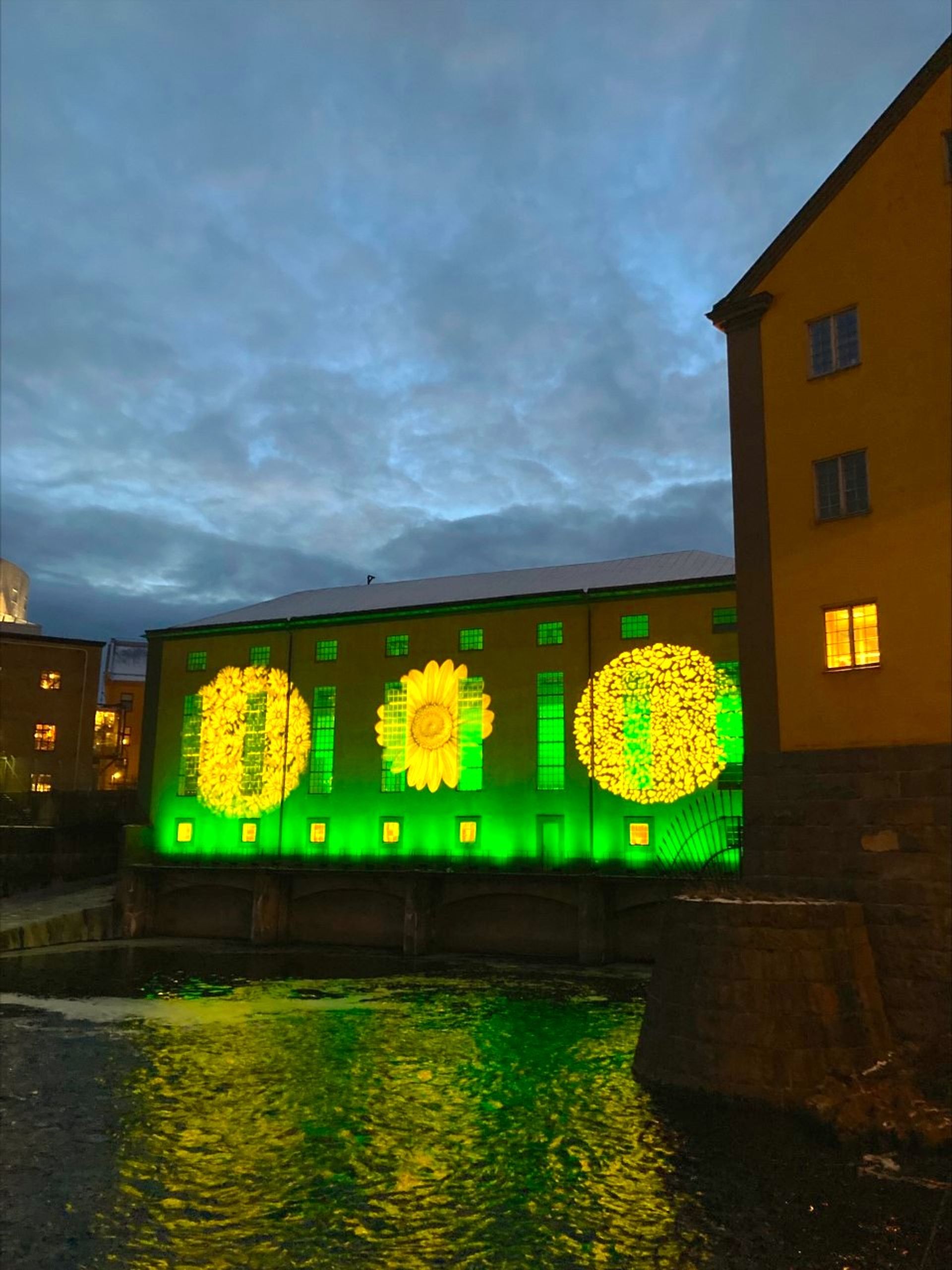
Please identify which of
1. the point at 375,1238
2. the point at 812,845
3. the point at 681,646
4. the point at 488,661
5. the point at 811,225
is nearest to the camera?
the point at 375,1238

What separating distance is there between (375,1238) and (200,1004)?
68.3ft

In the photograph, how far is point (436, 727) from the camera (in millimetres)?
48875

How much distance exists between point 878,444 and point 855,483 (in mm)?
851

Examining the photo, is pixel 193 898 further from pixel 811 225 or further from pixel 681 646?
pixel 811 225

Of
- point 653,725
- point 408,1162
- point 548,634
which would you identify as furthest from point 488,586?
point 408,1162

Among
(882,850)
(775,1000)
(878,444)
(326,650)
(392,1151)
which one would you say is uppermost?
(326,650)

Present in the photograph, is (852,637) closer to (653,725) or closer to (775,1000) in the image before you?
(775,1000)

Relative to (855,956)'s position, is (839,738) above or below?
above

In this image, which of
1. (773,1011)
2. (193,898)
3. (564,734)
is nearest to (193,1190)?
(773,1011)

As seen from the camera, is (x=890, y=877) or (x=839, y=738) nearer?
(x=890, y=877)

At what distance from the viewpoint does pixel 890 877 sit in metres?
17.7

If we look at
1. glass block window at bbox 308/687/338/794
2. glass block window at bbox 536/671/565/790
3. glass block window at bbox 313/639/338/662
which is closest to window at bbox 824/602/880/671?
glass block window at bbox 536/671/565/790

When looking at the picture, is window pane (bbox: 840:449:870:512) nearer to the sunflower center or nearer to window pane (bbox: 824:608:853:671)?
window pane (bbox: 824:608:853:671)

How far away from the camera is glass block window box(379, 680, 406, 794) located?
4978cm
